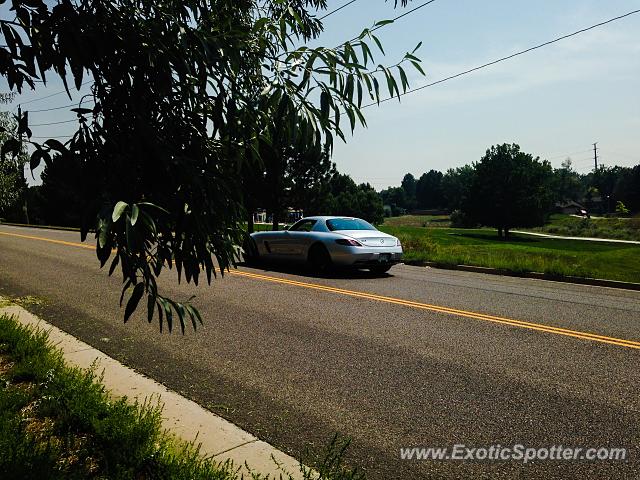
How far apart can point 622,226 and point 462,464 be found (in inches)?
3228

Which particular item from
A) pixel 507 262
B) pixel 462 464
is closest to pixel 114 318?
pixel 462 464

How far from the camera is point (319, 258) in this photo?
11.8 metres

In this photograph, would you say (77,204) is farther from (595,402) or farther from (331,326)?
(331,326)

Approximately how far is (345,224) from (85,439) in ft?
30.9

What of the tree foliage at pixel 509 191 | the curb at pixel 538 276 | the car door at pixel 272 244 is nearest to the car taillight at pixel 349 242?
the car door at pixel 272 244

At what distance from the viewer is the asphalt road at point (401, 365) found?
10.9ft

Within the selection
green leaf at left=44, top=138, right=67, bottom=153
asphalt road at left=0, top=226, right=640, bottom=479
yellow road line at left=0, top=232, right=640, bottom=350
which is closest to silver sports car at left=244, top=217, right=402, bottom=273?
yellow road line at left=0, top=232, right=640, bottom=350

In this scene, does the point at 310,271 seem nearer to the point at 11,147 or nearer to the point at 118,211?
the point at 11,147

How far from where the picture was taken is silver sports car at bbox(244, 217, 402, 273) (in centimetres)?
1116

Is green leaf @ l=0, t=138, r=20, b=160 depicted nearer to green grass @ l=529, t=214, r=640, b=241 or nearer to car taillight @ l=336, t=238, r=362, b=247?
car taillight @ l=336, t=238, r=362, b=247

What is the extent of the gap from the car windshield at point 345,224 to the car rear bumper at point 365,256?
0.80 metres

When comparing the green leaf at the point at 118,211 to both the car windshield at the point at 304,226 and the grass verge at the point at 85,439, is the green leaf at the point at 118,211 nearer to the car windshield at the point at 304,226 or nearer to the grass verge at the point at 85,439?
the grass verge at the point at 85,439

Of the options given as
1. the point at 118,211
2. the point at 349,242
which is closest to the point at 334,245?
the point at 349,242

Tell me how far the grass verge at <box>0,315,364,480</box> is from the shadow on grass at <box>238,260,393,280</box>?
771 centimetres
